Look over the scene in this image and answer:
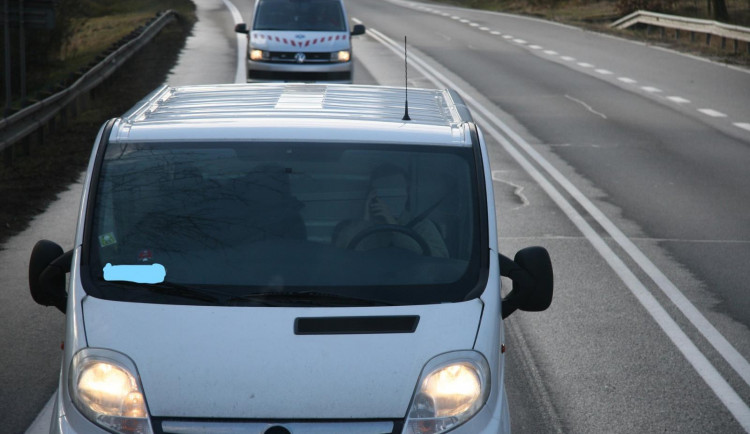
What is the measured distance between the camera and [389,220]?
15.0 ft

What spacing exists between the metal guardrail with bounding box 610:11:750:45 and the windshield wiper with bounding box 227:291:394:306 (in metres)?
28.9

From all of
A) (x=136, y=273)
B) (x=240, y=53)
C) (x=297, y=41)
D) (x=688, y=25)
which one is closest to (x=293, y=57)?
(x=297, y=41)

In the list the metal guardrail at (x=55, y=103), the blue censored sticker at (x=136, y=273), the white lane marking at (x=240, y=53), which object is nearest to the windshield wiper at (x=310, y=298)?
the blue censored sticker at (x=136, y=273)

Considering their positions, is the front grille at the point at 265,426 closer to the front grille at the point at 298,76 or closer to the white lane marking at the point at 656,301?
the white lane marking at the point at 656,301

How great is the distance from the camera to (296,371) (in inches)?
146

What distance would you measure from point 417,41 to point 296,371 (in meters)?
32.4

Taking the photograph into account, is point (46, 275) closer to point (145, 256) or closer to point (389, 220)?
point (145, 256)

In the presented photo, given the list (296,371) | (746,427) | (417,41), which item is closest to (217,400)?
(296,371)

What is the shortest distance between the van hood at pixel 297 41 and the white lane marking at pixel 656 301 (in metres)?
6.42

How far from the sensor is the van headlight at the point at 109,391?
364 cm

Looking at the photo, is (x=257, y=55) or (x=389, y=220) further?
(x=257, y=55)

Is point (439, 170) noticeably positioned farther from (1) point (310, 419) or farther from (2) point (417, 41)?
(2) point (417, 41)

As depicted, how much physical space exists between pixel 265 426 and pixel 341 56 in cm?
1751

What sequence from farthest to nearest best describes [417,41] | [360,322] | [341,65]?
[417,41], [341,65], [360,322]
